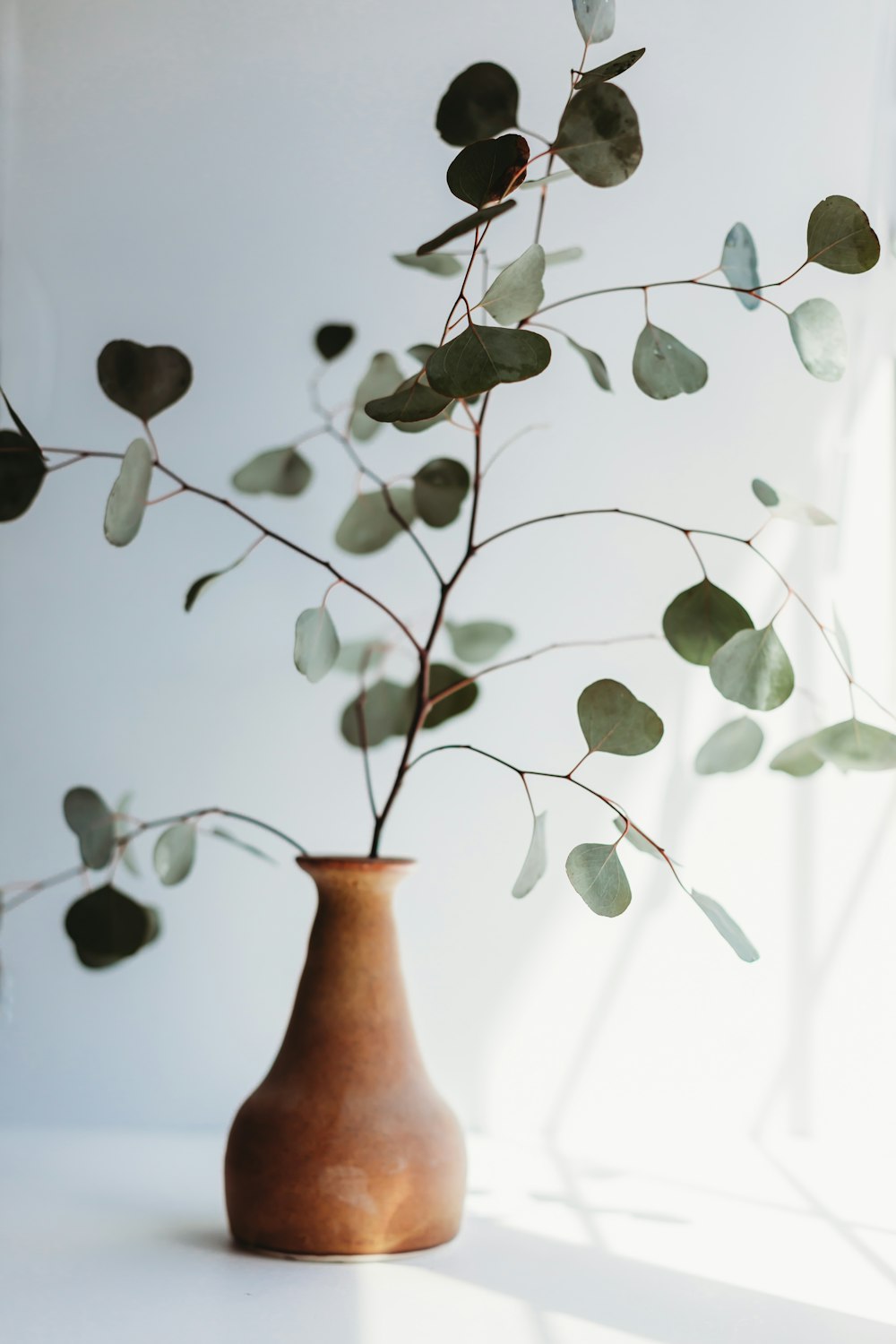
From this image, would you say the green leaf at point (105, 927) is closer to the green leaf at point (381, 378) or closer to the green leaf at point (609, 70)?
the green leaf at point (381, 378)

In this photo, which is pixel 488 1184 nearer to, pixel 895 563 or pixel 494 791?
pixel 494 791

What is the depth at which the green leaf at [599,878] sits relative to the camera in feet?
2.78

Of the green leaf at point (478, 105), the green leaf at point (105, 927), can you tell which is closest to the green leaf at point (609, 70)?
the green leaf at point (478, 105)

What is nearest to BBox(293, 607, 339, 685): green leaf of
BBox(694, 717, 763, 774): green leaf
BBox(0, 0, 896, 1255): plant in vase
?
BBox(0, 0, 896, 1255): plant in vase

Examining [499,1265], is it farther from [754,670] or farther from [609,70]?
[609,70]

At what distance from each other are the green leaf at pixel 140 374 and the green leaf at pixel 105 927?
43 centimetres

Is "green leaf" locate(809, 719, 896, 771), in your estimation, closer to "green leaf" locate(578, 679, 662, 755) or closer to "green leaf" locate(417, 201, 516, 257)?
"green leaf" locate(578, 679, 662, 755)

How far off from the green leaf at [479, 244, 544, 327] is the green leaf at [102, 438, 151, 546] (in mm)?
287

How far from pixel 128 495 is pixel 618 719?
42 centimetres

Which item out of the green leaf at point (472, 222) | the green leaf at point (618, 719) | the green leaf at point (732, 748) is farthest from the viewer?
the green leaf at point (732, 748)

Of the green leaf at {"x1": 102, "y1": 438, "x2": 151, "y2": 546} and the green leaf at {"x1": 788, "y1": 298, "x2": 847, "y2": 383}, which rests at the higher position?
the green leaf at {"x1": 788, "y1": 298, "x2": 847, "y2": 383}

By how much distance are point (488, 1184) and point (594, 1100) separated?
1.02 feet


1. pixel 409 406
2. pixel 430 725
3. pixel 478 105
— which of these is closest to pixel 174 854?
pixel 430 725

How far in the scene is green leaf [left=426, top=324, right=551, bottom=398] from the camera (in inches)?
31.7
